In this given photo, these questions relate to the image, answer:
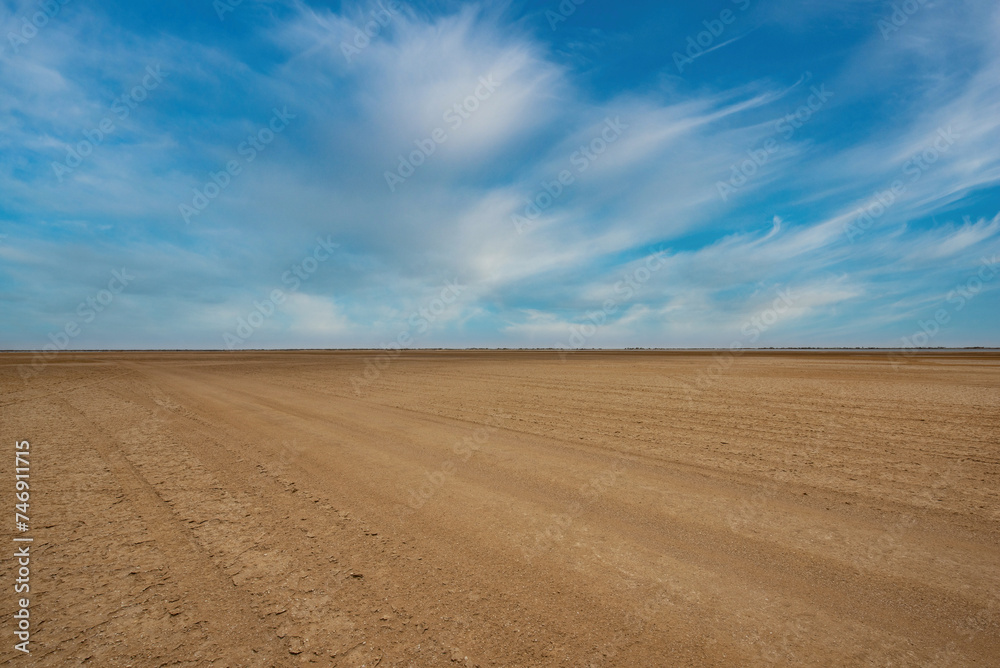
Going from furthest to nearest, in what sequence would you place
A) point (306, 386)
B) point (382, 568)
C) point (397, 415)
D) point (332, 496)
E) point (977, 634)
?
point (306, 386) → point (397, 415) → point (332, 496) → point (382, 568) → point (977, 634)

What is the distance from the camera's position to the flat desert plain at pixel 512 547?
309cm

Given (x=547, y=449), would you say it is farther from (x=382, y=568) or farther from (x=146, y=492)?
(x=146, y=492)

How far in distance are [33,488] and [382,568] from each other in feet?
20.7

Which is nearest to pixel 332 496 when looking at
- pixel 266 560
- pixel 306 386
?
pixel 266 560

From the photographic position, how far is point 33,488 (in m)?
6.14

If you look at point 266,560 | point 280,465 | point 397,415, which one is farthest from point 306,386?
point 266,560

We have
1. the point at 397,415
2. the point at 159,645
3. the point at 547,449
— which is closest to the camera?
the point at 159,645

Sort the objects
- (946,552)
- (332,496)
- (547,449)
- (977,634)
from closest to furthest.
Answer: (977,634)
(946,552)
(332,496)
(547,449)

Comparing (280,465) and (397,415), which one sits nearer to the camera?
(280,465)

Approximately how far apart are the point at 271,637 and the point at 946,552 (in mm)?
6896

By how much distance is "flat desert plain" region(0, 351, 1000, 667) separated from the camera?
3.09m

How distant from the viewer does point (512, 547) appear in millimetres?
4520

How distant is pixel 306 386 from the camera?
21.0m

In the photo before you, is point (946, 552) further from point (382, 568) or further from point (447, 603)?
point (382, 568)
